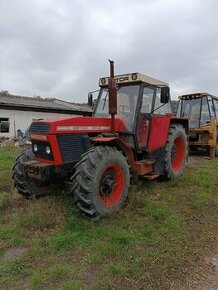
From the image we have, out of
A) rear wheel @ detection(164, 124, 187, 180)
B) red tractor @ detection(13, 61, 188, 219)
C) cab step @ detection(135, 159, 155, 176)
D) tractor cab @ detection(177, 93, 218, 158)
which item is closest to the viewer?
red tractor @ detection(13, 61, 188, 219)

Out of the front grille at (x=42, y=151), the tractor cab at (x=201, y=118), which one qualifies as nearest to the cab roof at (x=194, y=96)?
the tractor cab at (x=201, y=118)

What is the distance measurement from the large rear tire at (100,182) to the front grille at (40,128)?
0.68m

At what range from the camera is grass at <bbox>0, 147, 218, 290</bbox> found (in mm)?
3273

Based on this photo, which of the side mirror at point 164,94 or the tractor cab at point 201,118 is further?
the tractor cab at point 201,118

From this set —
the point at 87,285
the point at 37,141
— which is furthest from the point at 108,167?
the point at 87,285

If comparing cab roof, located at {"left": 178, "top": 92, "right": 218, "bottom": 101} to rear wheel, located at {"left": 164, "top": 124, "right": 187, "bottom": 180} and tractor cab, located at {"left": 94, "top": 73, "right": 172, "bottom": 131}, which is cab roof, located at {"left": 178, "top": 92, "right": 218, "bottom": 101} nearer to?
rear wheel, located at {"left": 164, "top": 124, "right": 187, "bottom": 180}

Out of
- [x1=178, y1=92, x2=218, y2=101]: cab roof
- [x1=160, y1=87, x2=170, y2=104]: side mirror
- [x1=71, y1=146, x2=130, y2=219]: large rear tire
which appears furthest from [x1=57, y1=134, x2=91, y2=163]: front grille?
[x1=178, y1=92, x2=218, y2=101]: cab roof

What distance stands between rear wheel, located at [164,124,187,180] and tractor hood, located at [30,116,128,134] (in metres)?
1.58

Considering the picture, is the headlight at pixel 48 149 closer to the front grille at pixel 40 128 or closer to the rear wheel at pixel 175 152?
the front grille at pixel 40 128

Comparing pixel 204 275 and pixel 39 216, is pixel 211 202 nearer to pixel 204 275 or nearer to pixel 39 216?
pixel 204 275

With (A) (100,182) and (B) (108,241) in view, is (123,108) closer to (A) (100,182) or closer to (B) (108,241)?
(A) (100,182)

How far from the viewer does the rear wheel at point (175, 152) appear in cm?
673

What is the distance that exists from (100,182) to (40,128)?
4.03ft

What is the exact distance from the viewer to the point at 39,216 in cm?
463
